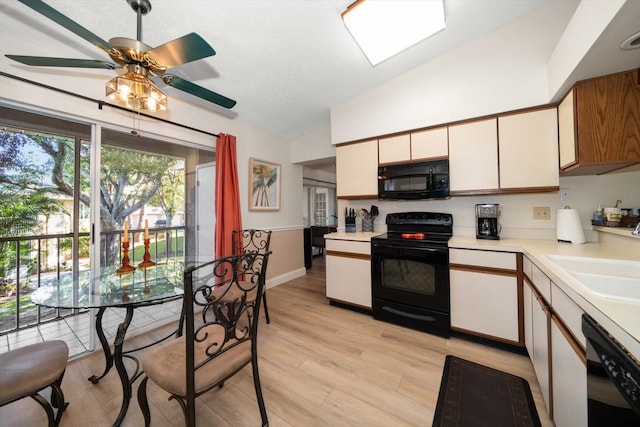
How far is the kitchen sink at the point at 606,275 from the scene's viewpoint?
97cm

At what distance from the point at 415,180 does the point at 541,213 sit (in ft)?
3.84

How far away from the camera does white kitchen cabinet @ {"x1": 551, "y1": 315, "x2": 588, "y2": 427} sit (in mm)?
881

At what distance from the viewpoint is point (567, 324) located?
101 cm

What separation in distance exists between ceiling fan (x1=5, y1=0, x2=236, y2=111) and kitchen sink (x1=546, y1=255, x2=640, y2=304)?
6.93ft

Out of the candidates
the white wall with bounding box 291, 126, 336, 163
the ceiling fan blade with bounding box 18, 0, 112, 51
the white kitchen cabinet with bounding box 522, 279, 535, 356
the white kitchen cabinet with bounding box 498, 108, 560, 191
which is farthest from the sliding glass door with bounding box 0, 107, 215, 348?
the white kitchen cabinet with bounding box 498, 108, 560, 191

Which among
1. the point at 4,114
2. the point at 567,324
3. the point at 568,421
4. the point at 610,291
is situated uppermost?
the point at 4,114

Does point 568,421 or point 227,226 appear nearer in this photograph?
point 568,421

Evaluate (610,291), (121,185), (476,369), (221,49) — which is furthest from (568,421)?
(121,185)

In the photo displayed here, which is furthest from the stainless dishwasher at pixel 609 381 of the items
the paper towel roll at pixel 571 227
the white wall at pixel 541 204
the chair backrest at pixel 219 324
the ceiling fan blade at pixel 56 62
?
the ceiling fan blade at pixel 56 62

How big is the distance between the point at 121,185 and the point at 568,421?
13.7 feet

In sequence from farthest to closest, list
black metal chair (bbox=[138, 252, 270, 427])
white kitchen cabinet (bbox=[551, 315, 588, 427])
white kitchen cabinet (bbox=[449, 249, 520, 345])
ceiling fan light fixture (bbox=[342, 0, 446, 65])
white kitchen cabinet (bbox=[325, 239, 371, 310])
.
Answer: white kitchen cabinet (bbox=[325, 239, 371, 310]) < white kitchen cabinet (bbox=[449, 249, 520, 345]) < ceiling fan light fixture (bbox=[342, 0, 446, 65]) < black metal chair (bbox=[138, 252, 270, 427]) < white kitchen cabinet (bbox=[551, 315, 588, 427])

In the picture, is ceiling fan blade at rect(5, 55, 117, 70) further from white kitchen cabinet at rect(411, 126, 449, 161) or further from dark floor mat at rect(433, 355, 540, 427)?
dark floor mat at rect(433, 355, 540, 427)

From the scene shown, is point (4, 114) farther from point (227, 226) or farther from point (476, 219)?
point (476, 219)

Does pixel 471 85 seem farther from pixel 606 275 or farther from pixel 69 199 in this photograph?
pixel 69 199
